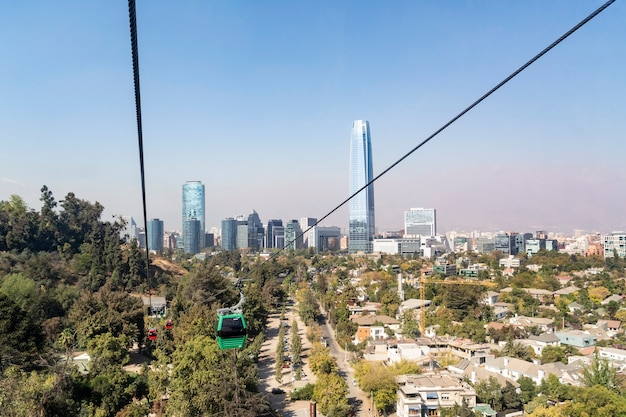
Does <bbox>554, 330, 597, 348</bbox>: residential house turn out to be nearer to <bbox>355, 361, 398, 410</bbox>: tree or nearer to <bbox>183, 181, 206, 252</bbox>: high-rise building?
<bbox>355, 361, 398, 410</bbox>: tree

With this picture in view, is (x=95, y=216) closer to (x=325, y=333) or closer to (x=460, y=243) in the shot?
(x=325, y=333)

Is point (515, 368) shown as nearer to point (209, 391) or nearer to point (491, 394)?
point (491, 394)

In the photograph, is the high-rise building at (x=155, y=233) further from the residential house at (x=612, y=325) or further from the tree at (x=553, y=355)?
the tree at (x=553, y=355)

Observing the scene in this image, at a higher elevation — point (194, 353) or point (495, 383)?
point (194, 353)

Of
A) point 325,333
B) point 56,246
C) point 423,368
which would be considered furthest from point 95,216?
point 423,368

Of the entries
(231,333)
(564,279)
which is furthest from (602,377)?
(564,279)

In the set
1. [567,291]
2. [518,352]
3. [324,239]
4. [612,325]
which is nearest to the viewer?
[518,352]
